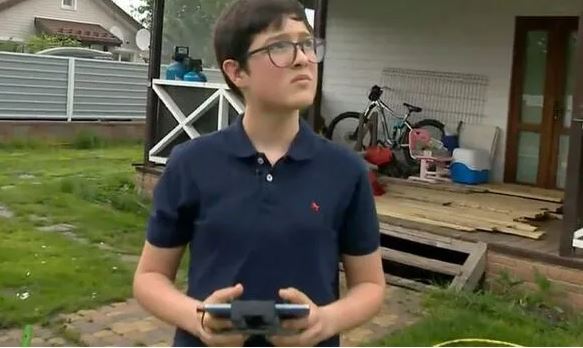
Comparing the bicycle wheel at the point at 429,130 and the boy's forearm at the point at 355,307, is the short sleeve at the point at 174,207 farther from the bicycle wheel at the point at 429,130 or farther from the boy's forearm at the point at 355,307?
the bicycle wheel at the point at 429,130

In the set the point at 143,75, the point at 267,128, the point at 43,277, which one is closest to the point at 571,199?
the point at 43,277

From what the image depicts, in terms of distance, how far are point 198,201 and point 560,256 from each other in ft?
14.8

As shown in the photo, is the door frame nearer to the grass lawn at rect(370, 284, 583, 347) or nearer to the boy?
the grass lawn at rect(370, 284, 583, 347)

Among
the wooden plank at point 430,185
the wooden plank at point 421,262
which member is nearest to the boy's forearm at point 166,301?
the wooden plank at point 421,262

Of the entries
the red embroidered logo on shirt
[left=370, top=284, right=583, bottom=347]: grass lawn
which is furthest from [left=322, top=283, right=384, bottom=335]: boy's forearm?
[left=370, top=284, right=583, bottom=347]: grass lawn

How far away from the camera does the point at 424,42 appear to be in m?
10.3

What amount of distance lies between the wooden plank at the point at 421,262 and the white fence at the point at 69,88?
980 centimetres

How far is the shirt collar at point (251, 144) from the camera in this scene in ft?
5.82

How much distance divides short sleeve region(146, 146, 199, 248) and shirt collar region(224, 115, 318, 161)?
0.10 m

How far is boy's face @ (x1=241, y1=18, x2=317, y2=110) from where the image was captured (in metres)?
1.72

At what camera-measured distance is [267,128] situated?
1.81 metres

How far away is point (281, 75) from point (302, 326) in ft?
1.57

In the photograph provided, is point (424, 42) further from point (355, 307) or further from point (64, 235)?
point (355, 307)

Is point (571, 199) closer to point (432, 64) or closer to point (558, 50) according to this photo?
point (558, 50)
